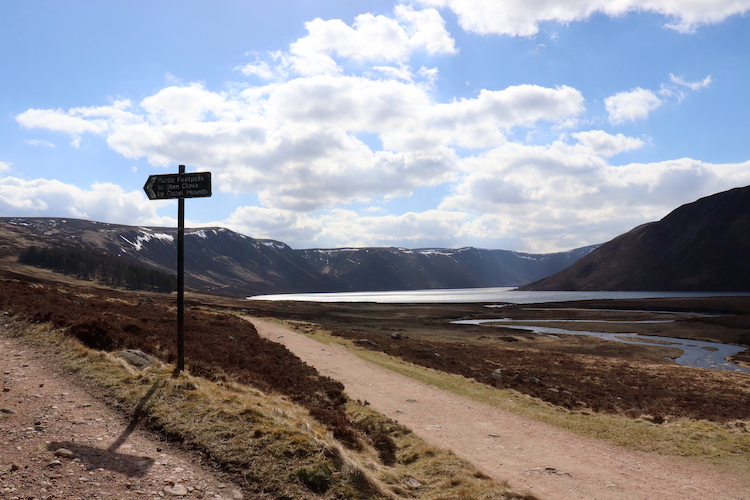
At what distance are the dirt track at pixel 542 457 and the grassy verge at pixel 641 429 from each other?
94 cm

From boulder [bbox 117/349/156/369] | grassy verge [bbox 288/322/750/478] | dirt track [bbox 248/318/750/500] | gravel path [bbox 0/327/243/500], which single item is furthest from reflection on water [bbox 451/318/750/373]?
gravel path [bbox 0/327/243/500]

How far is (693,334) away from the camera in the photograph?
8112 centimetres

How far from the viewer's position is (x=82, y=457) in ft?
26.2

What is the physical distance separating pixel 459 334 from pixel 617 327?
43.8m

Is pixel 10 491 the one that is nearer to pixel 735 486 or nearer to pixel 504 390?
pixel 735 486

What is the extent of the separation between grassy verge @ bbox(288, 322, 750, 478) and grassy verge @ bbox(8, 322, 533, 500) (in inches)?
329

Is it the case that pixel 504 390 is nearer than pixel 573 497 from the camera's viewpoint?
No

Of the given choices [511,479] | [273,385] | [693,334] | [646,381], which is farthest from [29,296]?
[693,334]

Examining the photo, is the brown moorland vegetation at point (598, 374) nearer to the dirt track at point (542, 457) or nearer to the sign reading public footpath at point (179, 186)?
the dirt track at point (542, 457)

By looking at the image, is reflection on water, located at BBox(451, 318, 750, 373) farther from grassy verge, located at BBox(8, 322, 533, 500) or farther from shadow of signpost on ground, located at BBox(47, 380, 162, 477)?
shadow of signpost on ground, located at BBox(47, 380, 162, 477)

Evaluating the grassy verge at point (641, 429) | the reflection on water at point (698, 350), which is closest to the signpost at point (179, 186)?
the grassy verge at point (641, 429)

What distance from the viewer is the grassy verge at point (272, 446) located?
7.76m

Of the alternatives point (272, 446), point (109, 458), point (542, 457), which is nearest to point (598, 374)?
point (542, 457)

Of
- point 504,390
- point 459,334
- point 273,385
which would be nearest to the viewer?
point 273,385
